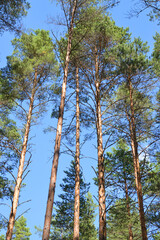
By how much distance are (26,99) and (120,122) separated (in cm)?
509

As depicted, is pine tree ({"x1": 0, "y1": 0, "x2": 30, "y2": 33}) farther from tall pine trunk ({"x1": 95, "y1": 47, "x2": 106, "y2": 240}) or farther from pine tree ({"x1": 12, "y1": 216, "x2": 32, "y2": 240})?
pine tree ({"x1": 12, "y1": 216, "x2": 32, "y2": 240})

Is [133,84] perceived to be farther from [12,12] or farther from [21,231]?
[21,231]

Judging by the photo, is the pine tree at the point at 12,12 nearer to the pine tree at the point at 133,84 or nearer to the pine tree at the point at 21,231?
the pine tree at the point at 133,84

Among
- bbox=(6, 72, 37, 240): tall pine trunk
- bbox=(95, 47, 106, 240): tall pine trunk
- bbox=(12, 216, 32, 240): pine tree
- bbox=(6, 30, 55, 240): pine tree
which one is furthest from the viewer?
bbox=(12, 216, 32, 240): pine tree

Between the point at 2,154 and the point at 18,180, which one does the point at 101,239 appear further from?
the point at 2,154

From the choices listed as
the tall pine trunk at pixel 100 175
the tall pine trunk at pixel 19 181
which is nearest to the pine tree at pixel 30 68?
the tall pine trunk at pixel 19 181

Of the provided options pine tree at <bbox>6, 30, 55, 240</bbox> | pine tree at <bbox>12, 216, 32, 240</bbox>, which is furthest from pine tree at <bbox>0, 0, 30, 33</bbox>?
pine tree at <bbox>12, 216, 32, 240</bbox>

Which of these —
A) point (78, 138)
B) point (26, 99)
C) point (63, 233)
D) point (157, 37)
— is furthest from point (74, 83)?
point (63, 233)

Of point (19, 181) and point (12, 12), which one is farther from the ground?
point (12, 12)

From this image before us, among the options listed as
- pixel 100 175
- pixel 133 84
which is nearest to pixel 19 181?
pixel 100 175

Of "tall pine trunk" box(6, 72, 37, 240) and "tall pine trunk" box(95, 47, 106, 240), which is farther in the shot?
"tall pine trunk" box(6, 72, 37, 240)

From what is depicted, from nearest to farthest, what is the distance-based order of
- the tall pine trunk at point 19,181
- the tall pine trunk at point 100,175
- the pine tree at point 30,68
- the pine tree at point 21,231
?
the tall pine trunk at point 100,175 → the tall pine trunk at point 19,181 → the pine tree at point 30,68 → the pine tree at point 21,231

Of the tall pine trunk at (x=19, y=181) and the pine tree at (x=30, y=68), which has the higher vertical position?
the pine tree at (x=30, y=68)

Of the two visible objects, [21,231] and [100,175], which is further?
[21,231]
